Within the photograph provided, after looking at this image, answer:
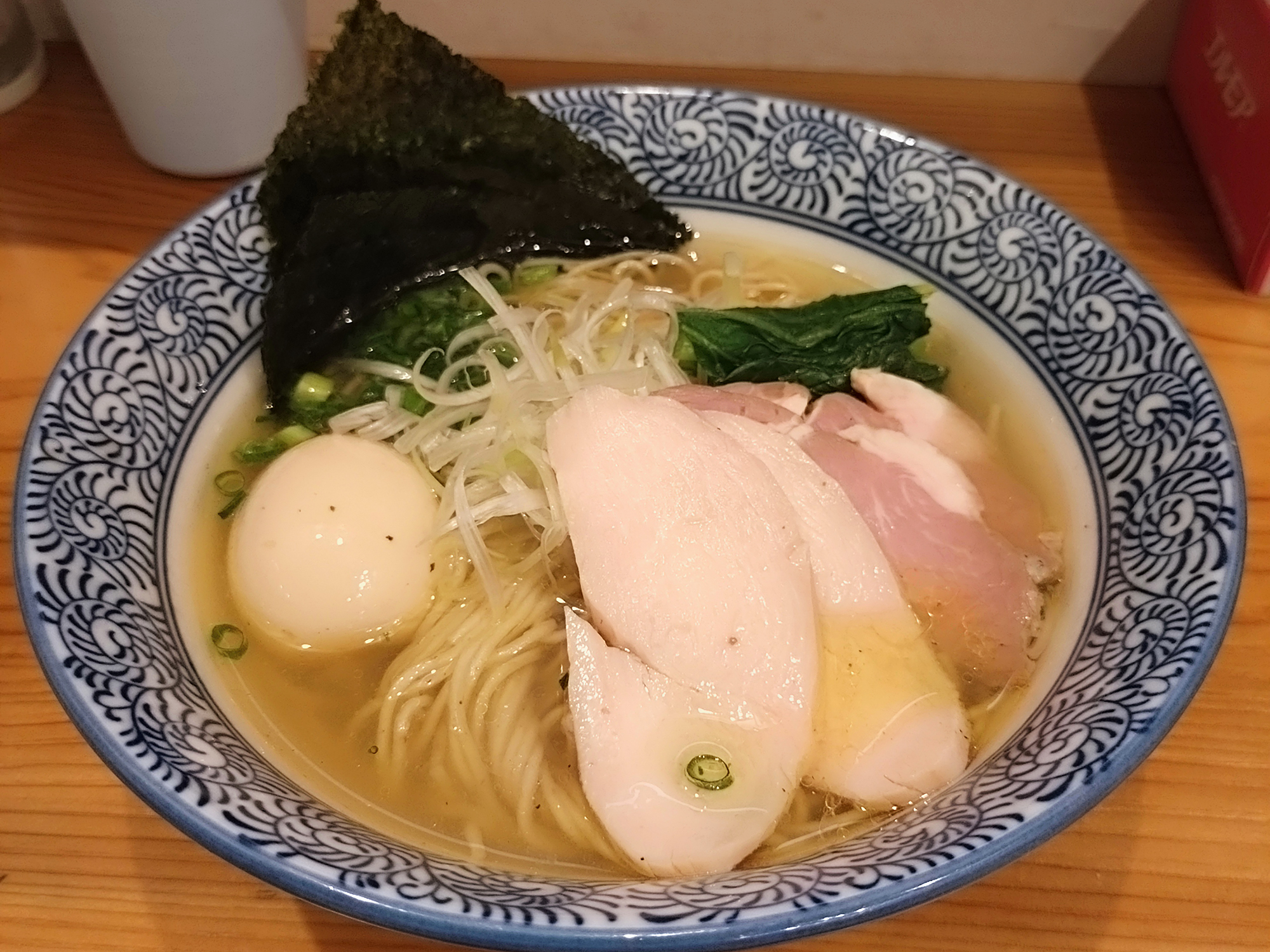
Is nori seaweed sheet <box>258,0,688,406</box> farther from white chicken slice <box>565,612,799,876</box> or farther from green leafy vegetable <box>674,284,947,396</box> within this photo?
white chicken slice <box>565,612,799,876</box>

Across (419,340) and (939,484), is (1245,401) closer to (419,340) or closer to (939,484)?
(939,484)

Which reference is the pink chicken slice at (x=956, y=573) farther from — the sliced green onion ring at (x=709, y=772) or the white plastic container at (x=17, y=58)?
the white plastic container at (x=17, y=58)

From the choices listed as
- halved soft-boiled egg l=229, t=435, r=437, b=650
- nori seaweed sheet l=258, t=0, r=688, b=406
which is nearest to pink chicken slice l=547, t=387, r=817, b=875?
halved soft-boiled egg l=229, t=435, r=437, b=650

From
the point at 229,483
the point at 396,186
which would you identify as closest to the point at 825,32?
the point at 396,186

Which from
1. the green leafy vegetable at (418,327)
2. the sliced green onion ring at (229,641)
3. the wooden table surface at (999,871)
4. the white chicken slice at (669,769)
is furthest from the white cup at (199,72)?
the white chicken slice at (669,769)

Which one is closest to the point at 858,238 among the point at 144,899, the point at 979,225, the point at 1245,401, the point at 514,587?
the point at 979,225

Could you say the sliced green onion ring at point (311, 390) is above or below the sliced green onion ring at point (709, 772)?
above
